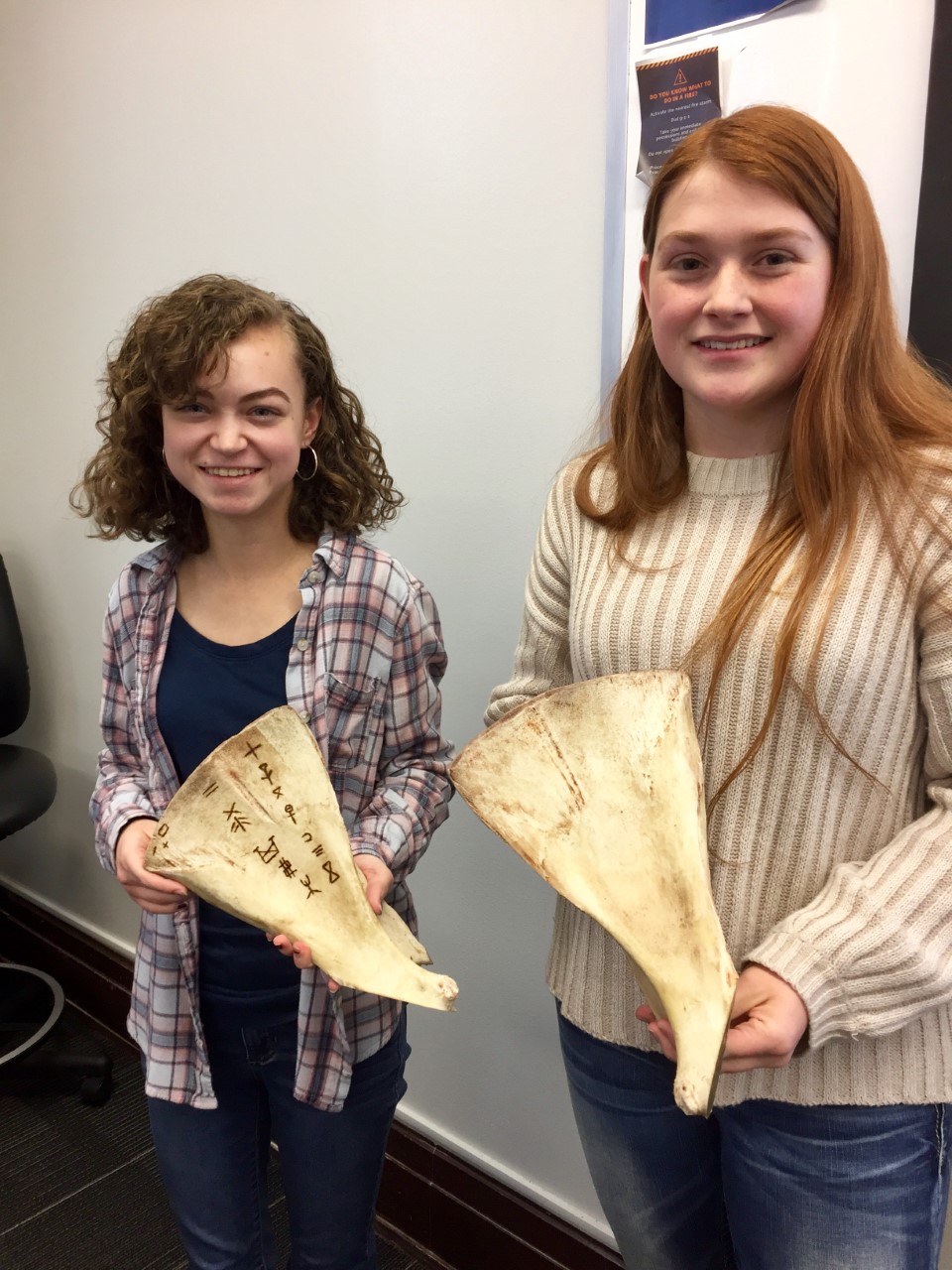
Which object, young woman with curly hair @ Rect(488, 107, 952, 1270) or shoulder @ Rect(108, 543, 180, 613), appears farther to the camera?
shoulder @ Rect(108, 543, 180, 613)

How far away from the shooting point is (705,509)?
0.77 metres

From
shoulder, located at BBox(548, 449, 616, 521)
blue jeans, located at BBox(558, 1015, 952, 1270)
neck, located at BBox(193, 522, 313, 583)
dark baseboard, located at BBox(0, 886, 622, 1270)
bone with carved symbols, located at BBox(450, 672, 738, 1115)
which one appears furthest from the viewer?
dark baseboard, located at BBox(0, 886, 622, 1270)

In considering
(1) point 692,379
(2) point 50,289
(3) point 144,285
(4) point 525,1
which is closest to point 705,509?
(1) point 692,379

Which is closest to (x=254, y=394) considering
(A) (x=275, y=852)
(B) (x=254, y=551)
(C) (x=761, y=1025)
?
(B) (x=254, y=551)

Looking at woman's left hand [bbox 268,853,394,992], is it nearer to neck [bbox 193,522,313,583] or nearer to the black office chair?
neck [bbox 193,522,313,583]

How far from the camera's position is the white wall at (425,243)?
1140mm

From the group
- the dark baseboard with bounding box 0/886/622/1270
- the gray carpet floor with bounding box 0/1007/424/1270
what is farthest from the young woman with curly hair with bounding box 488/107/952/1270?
the gray carpet floor with bounding box 0/1007/424/1270

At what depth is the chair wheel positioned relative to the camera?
179cm

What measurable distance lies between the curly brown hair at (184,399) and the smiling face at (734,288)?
15.7 inches

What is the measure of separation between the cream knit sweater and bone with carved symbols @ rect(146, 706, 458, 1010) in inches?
9.9

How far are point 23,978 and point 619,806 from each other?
1.98 metres

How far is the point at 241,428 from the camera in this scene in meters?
0.87

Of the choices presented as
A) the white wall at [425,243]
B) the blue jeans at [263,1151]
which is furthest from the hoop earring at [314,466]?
the blue jeans at [263,1151]

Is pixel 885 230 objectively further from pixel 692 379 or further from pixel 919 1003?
pixel 919 1003
